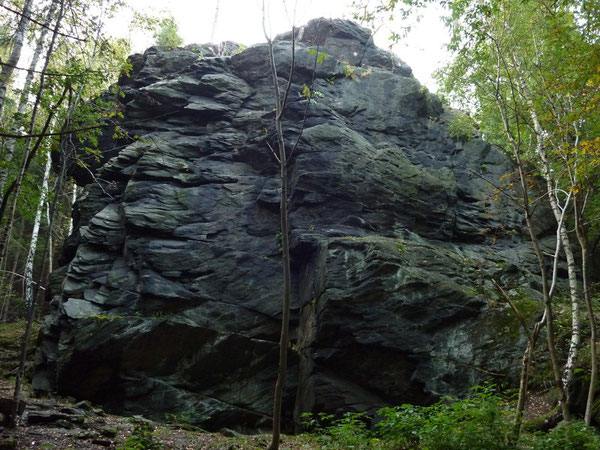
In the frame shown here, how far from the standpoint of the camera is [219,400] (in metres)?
11.0

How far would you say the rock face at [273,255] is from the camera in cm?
1074

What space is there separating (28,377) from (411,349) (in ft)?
37.3

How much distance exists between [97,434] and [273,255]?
713cm

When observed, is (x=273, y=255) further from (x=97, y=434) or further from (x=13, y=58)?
(x=13, y=58)

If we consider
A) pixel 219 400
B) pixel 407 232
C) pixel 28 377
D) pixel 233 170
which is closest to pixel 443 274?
pixel 407 232

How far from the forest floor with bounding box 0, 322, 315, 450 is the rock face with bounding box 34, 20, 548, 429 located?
3.93 ft

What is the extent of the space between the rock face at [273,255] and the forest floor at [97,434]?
1199 mm

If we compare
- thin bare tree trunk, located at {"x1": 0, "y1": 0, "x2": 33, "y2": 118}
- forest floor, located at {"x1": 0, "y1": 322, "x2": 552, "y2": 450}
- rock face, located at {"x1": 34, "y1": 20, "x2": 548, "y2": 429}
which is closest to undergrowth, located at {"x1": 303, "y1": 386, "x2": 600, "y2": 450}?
forest floor, located at {"x1": 0, "y1": 322, "x2": 552, "y2": 450}

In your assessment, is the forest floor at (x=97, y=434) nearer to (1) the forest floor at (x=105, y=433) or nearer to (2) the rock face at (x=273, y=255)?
(1) the forest floor at (x=105, y=433)

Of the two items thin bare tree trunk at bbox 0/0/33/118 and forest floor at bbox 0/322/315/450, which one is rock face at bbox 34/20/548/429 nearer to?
forest floor at bbox 0/322/315/450

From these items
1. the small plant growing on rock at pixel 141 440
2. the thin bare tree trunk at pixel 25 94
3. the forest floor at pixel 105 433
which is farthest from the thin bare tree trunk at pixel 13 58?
the small plant growing on rock at pixel 141 440

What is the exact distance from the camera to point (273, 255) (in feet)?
44.2

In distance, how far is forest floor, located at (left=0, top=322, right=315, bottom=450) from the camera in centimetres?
679

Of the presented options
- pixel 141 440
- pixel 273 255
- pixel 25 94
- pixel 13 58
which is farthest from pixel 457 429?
pixel 13 58
